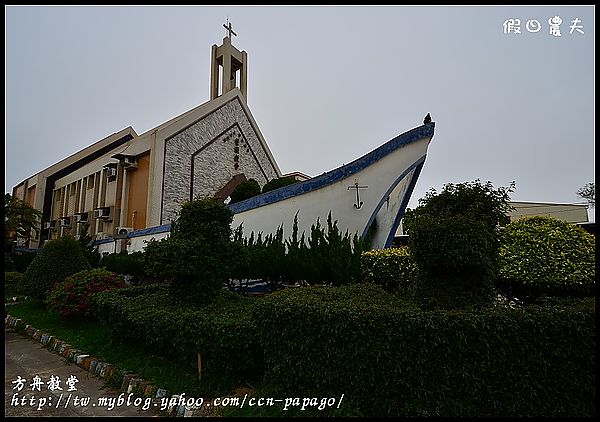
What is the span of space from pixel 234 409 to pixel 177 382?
0.98 m

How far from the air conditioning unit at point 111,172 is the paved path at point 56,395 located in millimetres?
13338

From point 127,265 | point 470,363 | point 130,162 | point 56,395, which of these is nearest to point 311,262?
point 56,395

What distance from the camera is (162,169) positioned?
15539 millimetres

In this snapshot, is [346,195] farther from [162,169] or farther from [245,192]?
[162,169]

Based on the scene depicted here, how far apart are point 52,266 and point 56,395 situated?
5.53 meters

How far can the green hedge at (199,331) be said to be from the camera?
3.71 m

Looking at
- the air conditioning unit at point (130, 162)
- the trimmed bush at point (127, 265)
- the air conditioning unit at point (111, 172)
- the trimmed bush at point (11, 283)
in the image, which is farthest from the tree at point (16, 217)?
the trimmed bush at point (127, 265)

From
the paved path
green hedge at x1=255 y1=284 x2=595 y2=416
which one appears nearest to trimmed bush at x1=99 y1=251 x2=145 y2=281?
the paved path

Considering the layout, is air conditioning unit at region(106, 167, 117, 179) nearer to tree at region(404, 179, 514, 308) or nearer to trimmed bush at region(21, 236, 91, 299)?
trimmed bush at region(21, 236, 91, 299)

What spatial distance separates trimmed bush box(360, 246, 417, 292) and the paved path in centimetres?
447

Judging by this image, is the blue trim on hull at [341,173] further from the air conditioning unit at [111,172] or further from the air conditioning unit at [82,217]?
the air conditioning unit at [82,217]

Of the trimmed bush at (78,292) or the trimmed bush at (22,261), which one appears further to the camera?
the trimmed bush at (22,261)

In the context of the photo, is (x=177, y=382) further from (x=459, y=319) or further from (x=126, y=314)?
(x=459, y=319)

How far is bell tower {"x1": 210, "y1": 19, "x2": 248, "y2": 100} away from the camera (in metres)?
19.9
